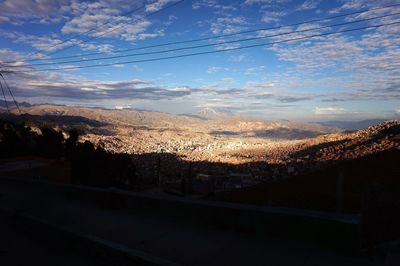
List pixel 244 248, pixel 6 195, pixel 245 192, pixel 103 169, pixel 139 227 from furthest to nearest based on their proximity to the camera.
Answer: pixel 103 169 → pixel 6 195 → pixel 245 192 → pixel 139 227 → pixel 244 248

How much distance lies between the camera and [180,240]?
6.68m

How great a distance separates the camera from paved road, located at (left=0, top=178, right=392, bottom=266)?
5348 mm

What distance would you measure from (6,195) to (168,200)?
785cm

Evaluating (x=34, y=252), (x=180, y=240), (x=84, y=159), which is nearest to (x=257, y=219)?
(x=180, y=240)

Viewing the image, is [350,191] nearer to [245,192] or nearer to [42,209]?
[245,192]

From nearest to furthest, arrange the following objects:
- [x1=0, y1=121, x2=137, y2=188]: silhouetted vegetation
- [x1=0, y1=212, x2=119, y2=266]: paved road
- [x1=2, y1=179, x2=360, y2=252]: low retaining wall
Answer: [x1=2, y1=179, x2=360, y2=252]: low retaining wall → [x1=0, y1=212, x2=119, y2=266]: paved road → [x1=0, y1=121, x2=137, y2=188]: silhouetted vegetation

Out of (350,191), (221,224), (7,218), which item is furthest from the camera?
(7,218)

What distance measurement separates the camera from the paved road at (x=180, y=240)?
5.35 metres

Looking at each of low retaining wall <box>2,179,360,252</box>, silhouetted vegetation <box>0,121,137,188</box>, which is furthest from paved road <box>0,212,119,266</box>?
silhouetted vegetation <box>0,121,137,188</box>

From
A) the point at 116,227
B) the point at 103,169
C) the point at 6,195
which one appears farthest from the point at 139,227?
the point at 103,169

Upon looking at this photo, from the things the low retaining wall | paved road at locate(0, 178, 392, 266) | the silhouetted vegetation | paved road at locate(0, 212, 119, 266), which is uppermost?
the low retaining wall

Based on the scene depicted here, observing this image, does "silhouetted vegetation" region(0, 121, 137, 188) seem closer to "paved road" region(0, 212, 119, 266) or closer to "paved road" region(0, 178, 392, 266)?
"paved road" region(0, 178, 392, 266)

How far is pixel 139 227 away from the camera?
770 centimetres

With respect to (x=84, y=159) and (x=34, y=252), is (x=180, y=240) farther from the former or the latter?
(x=84, y=159)
